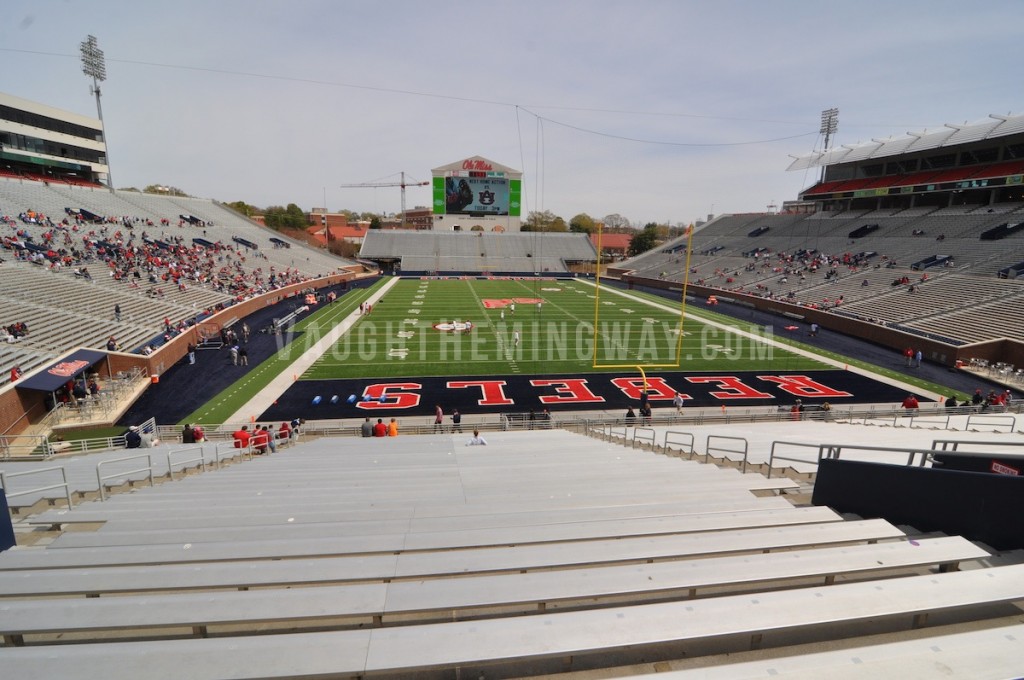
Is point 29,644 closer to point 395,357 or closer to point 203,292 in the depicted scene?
point 395,357

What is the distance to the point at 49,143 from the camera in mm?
42812

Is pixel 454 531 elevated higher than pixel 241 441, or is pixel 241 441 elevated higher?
pixel 454 531

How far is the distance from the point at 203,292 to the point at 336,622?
33239mm

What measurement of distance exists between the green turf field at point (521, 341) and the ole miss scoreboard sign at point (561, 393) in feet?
3.25

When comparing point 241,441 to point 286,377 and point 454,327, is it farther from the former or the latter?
point 454,327

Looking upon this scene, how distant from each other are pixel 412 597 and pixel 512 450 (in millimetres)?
6881

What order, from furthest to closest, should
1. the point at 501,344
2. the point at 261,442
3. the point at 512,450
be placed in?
the point at 501,344, the point at 261,442, the point at 512,450

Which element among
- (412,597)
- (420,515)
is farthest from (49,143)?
(412,597)

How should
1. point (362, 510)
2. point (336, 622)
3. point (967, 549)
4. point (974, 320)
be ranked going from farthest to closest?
point (974, 320) < point (362, 510) < point (967, 549) < point (336, 622)

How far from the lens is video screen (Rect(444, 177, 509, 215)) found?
68.4 meters

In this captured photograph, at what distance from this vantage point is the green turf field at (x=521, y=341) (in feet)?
70.5

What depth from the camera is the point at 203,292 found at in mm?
29922

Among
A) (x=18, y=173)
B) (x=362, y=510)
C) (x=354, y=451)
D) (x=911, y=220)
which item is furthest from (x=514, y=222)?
(x=362, y=510)

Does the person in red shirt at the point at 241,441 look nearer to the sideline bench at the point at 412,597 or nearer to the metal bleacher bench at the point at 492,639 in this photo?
the sideline bench at the point at 412,597
